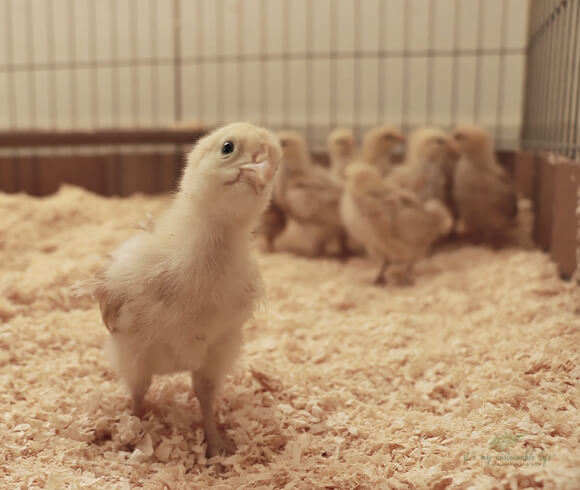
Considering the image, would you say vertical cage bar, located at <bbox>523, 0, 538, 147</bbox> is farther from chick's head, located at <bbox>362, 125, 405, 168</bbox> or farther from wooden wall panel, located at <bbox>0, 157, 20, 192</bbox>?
wooden wall panel, located at <bbox>0, 157, 20, 192</bbox>

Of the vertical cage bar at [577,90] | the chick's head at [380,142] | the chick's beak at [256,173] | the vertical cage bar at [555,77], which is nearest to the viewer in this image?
the chick's beak at [256,173]

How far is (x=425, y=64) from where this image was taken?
6.67 m

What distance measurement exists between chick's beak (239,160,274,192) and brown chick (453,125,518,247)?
3.63 m

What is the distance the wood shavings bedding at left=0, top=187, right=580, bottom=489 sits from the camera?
1864mm

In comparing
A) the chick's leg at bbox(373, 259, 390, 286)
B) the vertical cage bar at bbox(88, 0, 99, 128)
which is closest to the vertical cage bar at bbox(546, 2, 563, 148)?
the chick's leg at bbox(373, 259, 390, 286)

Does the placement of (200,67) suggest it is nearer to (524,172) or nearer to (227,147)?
(524,172)

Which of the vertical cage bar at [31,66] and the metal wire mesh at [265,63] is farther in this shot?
the vertical cage bar at [31,66]

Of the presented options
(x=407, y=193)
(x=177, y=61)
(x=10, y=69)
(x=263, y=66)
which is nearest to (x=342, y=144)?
(x=407, y=193)

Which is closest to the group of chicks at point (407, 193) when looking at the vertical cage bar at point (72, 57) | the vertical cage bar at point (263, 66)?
the vertical cage bar at point (263, 66)

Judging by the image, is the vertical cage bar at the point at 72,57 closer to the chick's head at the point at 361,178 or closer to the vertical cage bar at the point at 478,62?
the chick's head at the point at 361,178

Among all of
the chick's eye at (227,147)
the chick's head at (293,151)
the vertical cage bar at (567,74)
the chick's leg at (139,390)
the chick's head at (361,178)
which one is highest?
the vertical cage bar at (567,74)

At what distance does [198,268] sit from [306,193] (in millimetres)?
3132

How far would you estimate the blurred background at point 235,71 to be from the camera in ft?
21.0

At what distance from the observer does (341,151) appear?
552cm
